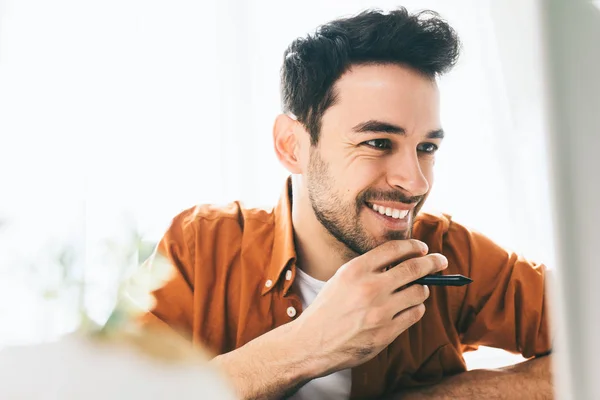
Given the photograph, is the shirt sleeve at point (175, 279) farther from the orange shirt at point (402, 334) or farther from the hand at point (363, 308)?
the hand at point (363, 308)

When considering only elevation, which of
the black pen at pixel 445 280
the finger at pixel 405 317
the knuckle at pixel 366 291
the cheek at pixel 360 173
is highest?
the cheek at pixel 360 173

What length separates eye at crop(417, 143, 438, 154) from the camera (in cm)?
73

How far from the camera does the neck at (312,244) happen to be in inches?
31.4

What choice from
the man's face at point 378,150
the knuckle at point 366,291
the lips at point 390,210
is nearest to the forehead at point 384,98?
the man's face at point 378,150

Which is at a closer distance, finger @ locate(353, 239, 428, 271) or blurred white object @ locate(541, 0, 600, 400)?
Answer: blurred white object @ locate(541, 0, 600, 400)

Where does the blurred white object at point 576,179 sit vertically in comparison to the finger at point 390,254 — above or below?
above

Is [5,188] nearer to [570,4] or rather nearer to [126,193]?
[126,193]

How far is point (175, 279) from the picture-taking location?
2.66ft

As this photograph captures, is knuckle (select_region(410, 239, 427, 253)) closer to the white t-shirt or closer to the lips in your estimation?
the lips

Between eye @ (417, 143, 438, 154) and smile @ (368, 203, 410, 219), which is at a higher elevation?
eye @ (417, 143, 438, 154)

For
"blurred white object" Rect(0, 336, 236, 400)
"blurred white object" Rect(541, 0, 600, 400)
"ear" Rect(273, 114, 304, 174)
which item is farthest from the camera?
"ear" Rect(273, 114, 304, 174)

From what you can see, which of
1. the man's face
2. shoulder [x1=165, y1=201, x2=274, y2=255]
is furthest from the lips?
shoulder [x1=165, y1=201, x2=274, y2=255]

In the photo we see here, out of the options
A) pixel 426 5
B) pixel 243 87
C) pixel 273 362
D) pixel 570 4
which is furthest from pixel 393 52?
pixel 273 362

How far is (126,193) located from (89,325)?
0.17m
